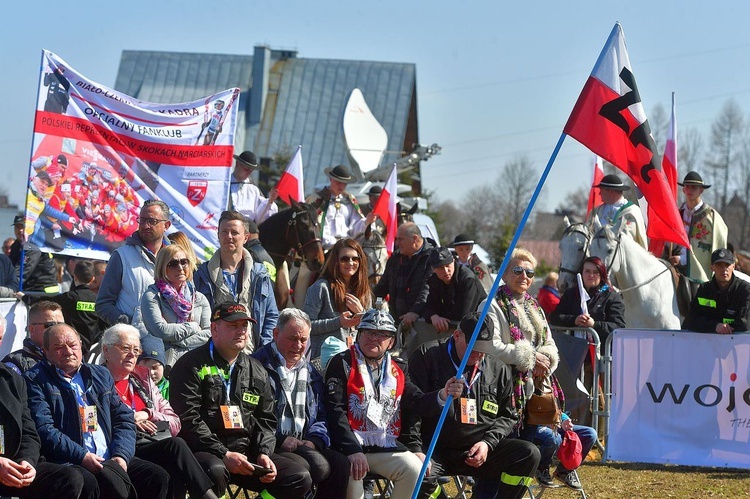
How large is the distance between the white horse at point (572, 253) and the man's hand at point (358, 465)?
5.26 m

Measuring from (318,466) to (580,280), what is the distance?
208 inches

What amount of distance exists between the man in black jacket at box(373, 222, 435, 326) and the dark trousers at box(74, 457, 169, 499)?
438cm

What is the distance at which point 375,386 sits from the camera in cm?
754

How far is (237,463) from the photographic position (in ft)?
22.7

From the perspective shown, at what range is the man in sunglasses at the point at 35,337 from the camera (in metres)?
6.73

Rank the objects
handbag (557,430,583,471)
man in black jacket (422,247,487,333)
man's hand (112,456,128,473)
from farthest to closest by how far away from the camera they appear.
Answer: man in black jacket (422,247,487,333) < handbag (557,430,583,471) < man's hand (112,456,128,473)

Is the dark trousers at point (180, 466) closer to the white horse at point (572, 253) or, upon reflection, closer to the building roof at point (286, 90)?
the white horse at point (572, 253)

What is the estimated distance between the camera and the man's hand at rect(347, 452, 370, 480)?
7301 mm

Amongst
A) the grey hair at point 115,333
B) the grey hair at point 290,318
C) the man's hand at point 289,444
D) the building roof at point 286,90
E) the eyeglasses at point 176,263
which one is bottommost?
the man's hand at point 289,444

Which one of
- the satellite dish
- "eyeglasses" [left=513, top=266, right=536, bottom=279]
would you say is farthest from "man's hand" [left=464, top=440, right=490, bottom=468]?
the satellite dish

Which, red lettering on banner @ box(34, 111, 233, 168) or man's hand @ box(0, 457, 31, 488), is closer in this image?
man's hand @ box(0, 457, 31, 488)

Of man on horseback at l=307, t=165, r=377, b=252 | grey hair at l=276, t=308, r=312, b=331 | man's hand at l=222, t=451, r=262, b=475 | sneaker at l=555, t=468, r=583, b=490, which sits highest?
man on horseback at l=307, t=165, r=377, b=252

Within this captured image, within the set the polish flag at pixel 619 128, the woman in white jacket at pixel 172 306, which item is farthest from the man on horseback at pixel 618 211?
the woman in white jacket at pixel 172 306

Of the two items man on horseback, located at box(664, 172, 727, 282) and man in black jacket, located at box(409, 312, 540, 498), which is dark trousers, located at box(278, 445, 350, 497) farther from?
man on horseback, located at box(664, 172, 727, 282)
